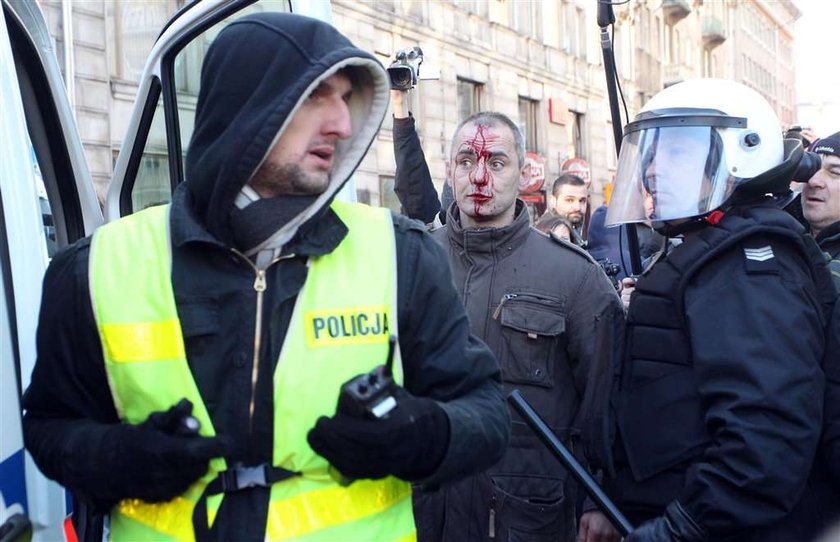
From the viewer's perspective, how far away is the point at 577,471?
9.23 ft

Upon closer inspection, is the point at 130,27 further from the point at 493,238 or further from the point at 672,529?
the point at 672,529

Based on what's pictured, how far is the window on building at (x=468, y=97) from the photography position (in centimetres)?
2200

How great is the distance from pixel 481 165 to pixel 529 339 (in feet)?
2.17

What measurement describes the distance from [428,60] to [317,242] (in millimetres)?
18710

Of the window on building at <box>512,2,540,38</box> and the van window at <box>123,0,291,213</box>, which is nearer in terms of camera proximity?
the van window at <box>123,0,291,213</box>

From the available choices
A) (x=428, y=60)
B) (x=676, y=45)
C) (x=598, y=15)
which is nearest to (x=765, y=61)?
A: (x=676, y=45)

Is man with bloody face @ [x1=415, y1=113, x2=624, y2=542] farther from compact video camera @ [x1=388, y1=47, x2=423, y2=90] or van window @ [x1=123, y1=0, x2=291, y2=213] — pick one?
van window @ [x1=123, y1=0, x2=291, y2=213]

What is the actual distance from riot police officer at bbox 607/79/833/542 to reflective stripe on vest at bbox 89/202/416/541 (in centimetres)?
87

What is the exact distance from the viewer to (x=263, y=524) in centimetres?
181

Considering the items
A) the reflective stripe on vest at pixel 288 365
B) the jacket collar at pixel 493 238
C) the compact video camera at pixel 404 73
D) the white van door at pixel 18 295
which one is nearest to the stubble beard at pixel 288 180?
the reflective stripe on vest at pixel 288 365

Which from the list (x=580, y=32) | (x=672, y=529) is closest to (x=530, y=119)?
(x=580, y=32)

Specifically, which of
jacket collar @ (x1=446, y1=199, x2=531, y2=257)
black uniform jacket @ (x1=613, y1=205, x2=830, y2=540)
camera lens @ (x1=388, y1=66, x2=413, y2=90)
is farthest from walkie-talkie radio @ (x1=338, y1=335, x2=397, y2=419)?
camera lens @ (x1=388, y1=66, x2=413, y2=90)

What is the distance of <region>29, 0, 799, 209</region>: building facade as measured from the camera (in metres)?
12.3

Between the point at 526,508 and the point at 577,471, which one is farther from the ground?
the point at 577,471
